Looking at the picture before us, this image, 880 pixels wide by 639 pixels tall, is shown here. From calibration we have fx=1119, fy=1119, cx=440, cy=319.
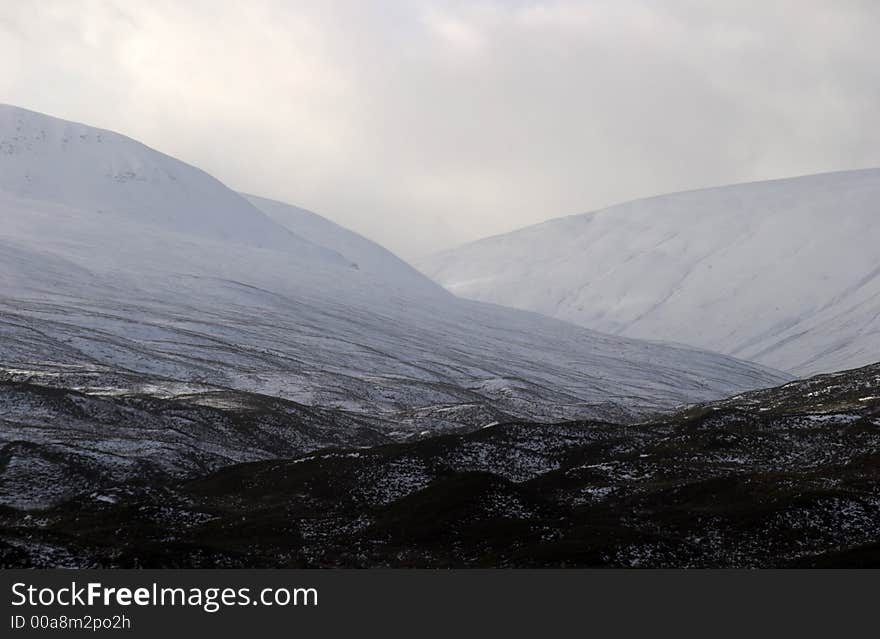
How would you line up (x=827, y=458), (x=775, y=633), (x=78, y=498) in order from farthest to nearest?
(x=827, y=458) → (x=78, y=498) → (x=775, y=633)

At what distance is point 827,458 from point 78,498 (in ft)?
137

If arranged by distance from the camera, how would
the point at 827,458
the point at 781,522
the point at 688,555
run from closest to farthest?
the point at 688,555
the point at 781,522
the point at 827,458

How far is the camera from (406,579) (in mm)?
38750

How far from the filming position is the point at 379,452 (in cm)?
6631

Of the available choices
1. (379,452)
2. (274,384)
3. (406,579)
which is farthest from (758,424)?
(274,384)

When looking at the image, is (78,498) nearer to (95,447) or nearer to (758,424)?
(95,447)

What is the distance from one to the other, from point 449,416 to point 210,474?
44891mm

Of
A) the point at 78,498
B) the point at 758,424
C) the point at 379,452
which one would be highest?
the point at 758,424

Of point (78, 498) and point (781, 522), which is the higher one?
point (781, 522)

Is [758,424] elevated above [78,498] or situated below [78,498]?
above

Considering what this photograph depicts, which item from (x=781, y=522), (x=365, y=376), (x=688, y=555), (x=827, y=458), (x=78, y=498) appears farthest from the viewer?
(x=365, y=376)

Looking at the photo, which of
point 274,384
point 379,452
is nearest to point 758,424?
point 379,452

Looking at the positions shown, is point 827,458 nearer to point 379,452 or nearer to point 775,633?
point 379,452

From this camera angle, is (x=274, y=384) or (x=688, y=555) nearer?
(x=688, y=555)
